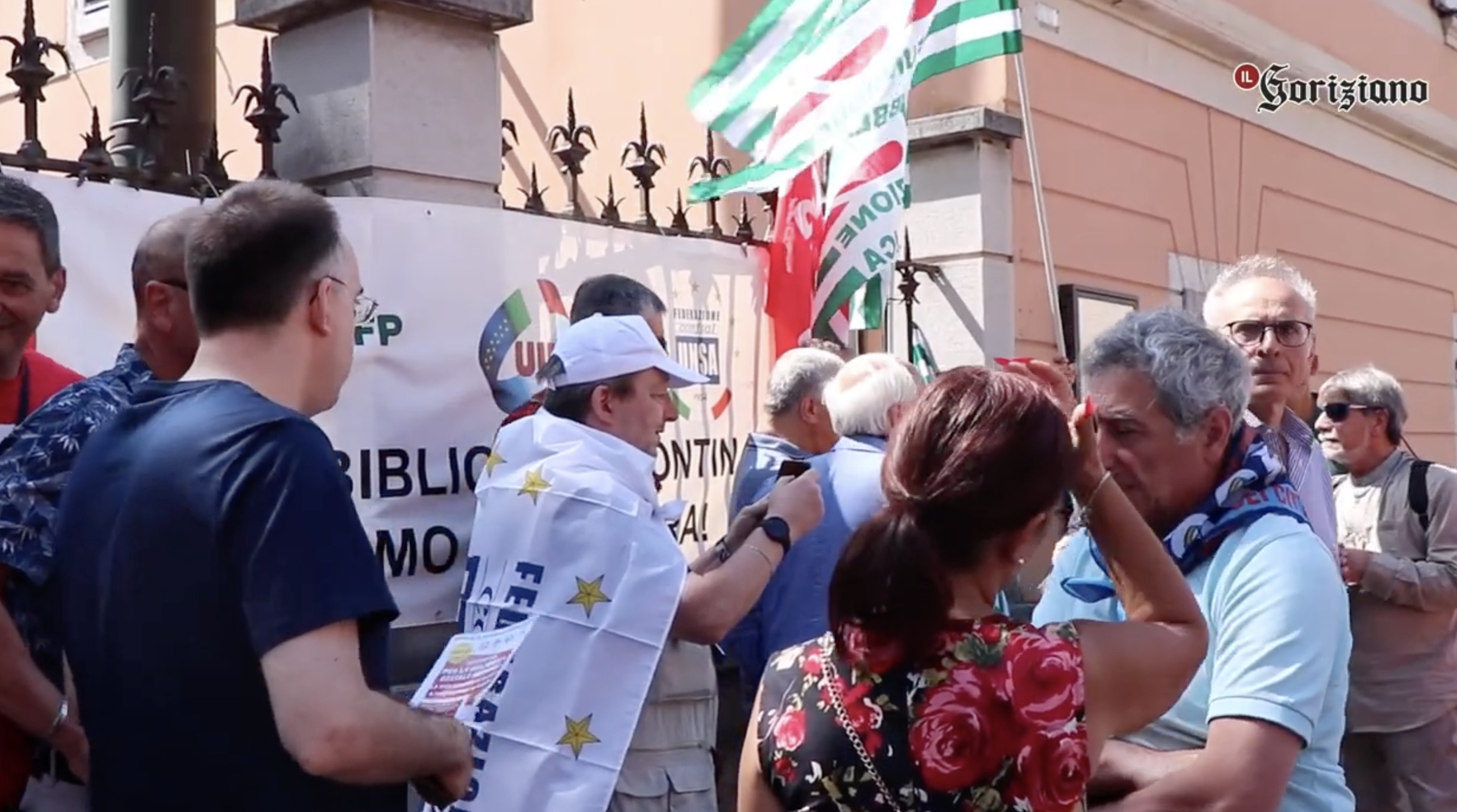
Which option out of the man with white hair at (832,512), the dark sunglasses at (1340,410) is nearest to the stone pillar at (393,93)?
the man with white hair at (832,512)

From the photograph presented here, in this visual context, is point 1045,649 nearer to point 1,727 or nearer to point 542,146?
point 1,727

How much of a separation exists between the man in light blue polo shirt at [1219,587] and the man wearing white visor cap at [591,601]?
0.84 meters

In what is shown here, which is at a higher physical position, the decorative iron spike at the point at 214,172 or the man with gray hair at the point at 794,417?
the decorative iron spike at the point at 214,172

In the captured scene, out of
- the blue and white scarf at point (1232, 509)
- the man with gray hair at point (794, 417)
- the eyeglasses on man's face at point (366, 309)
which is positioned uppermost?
the eyeglasses on man's face at point (366, 309)

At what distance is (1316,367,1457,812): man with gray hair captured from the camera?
4.17 meters

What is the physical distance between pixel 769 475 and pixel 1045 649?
2347mm

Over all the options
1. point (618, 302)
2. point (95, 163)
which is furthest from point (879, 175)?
point (95, 163)

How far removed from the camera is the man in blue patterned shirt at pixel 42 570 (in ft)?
6.77

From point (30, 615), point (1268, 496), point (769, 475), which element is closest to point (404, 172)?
point (769, 475)

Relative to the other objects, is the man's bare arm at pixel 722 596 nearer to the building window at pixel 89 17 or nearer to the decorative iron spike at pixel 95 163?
the decorative iron spike at pixel 95 163

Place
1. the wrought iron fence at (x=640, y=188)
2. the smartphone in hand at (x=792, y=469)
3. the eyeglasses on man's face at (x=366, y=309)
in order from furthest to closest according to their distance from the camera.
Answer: the wrought iron fence at (x=640, y=188), the eyeglasses on man's face at (x=366, y=309), the smartphone in hand at (x=792, y=469)

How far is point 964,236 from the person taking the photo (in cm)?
619

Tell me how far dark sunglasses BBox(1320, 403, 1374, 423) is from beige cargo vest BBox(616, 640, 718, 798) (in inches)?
105

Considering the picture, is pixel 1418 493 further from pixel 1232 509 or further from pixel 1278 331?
pixel 1232 509
